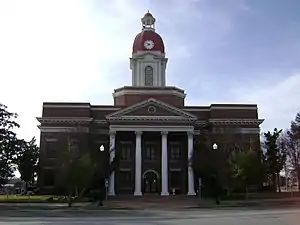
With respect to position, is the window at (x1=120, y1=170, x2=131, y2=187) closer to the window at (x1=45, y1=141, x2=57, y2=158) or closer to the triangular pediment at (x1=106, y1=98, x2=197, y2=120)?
the triangular pediment at (x1=106, y1=98, x2=197, y2=120)

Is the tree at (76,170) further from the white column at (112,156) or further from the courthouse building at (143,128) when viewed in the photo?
the white column at (112,156)

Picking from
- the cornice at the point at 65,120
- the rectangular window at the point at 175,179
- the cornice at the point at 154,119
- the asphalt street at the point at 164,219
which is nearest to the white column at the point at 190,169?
the cornice at the point at 154,119

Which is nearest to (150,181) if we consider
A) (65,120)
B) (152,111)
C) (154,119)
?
(154,119)

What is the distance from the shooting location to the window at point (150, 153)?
2426 inches

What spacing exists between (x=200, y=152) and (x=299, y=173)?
49.7 ft

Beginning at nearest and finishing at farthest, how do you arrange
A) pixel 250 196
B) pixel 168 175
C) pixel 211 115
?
pixel 250 196 → pixel 168 175 → pixel 211 115

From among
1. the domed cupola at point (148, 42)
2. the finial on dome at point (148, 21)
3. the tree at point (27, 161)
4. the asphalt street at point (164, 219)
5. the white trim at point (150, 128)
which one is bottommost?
the asphalt street at point (164, 219)

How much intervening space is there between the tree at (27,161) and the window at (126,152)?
12339mm

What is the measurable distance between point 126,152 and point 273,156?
67.2 feet

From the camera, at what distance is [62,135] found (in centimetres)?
6038

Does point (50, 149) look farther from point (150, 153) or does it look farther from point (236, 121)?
point (236, 121)

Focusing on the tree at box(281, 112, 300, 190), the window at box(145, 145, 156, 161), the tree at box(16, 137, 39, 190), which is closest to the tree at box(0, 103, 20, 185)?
the tree at box(16, 137, 39, 190)

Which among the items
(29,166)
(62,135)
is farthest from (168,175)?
(29,166)

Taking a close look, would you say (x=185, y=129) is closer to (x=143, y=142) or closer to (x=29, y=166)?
(x=143, y=142)
